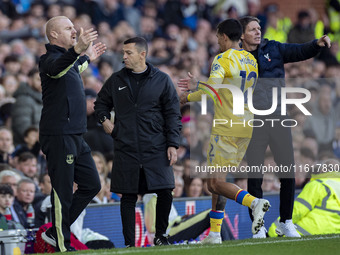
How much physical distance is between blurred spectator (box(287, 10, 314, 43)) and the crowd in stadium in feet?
0.07

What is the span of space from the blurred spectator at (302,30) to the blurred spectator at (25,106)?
27.8ft

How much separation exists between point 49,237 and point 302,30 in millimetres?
12143

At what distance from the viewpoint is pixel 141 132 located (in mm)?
7375

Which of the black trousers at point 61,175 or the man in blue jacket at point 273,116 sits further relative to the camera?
the man in blue jacket at point 273,116

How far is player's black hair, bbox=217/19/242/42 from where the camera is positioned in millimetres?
7484

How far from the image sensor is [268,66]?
7.96 meters

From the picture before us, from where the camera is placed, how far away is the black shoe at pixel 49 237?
287 inches

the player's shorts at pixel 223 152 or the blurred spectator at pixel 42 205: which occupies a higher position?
the player's shorts at pixel 223 152

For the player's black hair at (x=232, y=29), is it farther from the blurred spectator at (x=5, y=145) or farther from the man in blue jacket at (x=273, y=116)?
the blurred spectator at (x=5, y=145)

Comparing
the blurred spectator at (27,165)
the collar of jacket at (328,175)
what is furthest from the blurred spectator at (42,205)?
the collar of jacket at (328,175)

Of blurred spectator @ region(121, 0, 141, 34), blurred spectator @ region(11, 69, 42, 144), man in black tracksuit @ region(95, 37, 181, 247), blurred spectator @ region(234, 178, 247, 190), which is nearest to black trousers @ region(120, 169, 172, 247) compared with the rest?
man in black tracksuit @ region(95, 37, 181, 247)

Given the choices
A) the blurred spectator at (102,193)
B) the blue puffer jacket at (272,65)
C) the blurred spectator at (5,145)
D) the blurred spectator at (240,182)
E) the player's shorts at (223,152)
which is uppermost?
the blue puffer jacket at (272,65)

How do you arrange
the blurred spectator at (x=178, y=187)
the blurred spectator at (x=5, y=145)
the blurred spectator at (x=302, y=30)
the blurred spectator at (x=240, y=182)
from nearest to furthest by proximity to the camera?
1. the blurred spectator at (x=5, y=145)
2. the blurred spectator at (x=178, y=187)
3. the blurred spectator at (x=240, y=182)
4. the blurred spectator at (x=302, y=30)

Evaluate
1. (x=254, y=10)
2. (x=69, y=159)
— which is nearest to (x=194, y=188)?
(x=69, y=159)
